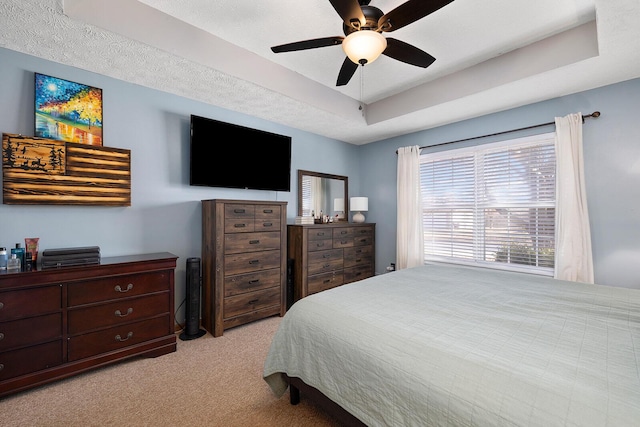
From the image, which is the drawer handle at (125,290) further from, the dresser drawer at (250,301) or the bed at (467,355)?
the bed at (467,355)

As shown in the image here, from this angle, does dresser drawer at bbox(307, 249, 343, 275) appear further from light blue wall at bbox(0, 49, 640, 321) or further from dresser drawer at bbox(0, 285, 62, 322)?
dresser drawer at bbox(0, 285, 62, 322)

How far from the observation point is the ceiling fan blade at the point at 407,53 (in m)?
1.91

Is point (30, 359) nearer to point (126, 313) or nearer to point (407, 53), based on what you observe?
point (126, 313)

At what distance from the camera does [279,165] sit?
12.2 feet

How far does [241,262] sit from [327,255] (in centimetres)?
129

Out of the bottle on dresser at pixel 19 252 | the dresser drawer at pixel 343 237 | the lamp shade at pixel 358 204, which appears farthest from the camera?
the lamp shade at pixel 358 204

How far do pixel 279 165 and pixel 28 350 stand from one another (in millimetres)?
2801

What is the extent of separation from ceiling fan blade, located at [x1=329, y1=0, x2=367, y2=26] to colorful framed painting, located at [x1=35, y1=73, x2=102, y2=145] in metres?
2.27

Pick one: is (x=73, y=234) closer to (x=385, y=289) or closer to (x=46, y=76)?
(x=46, y=76)

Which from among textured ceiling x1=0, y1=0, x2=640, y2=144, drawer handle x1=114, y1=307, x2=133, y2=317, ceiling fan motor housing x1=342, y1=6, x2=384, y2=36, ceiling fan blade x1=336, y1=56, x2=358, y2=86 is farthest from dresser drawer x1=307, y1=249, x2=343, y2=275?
ceiling fan motor housing x1=342, y1=6, x2=384, y2=36

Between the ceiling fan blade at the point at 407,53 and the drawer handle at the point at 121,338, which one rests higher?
the ceiling fan blade at the point at 407,53

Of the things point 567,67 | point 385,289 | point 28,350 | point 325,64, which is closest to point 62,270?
point 28,350

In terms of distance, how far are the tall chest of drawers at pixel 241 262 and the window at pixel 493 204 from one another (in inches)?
89.5

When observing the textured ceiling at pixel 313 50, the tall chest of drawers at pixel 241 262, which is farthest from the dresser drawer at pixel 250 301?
the textured ceiling at pixel 313 50
